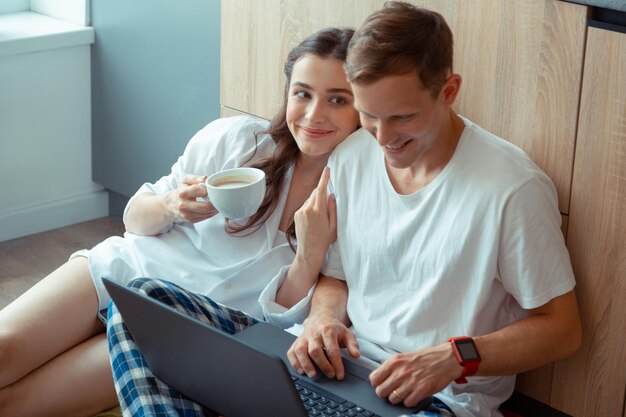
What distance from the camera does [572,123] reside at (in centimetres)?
173

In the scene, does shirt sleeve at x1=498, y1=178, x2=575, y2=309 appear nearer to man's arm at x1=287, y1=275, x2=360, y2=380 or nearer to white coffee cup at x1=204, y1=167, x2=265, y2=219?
man's arm at x1=287, y1=275, x2=360, y2=380

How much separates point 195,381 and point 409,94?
0.60m

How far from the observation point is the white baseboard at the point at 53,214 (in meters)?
3.27

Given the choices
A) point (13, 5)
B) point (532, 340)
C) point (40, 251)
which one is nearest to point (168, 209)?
point (532, 340)

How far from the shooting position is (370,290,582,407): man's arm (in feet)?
5.40

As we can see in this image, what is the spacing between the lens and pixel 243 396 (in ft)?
5.33

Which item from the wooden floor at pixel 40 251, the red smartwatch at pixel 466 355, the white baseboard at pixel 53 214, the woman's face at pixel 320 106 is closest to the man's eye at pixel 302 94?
the woman's face at pixel 320 106

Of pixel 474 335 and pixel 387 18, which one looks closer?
pixel 387 18

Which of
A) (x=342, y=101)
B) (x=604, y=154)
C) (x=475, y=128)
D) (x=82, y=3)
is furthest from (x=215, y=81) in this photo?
(x=604, y=154)

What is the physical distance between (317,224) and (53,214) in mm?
1654

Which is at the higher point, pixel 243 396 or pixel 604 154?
pixel 604 154

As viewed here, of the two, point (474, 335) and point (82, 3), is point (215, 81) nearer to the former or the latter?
point (82, 3)

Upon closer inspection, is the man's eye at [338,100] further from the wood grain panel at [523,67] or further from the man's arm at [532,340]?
the man's arm at [532,340]

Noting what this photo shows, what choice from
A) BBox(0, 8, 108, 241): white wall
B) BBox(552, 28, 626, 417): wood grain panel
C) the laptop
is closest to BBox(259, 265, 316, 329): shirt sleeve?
the laptop
